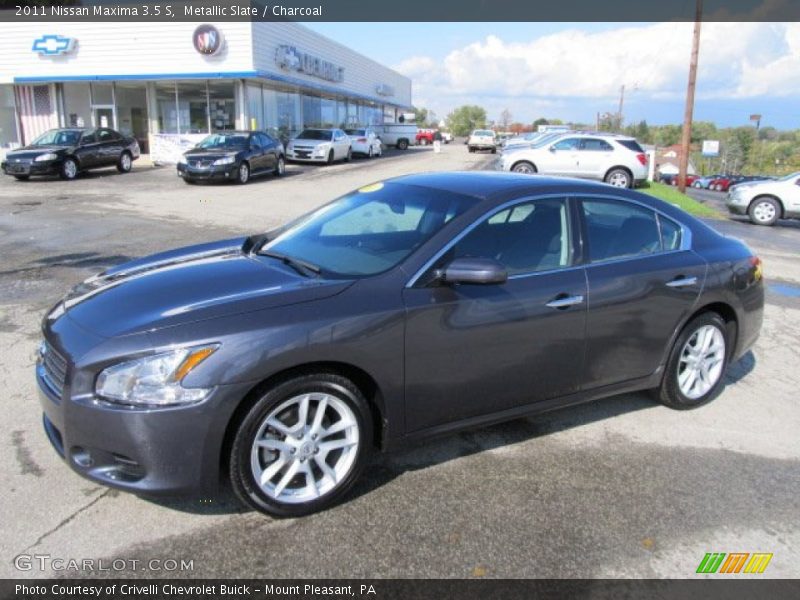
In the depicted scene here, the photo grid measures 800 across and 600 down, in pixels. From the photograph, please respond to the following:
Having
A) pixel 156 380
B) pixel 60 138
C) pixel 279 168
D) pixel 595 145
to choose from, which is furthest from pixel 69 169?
pixel 156 380

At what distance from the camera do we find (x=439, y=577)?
9.16ft

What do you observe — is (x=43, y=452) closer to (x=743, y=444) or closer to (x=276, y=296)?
(x=276, y=296)

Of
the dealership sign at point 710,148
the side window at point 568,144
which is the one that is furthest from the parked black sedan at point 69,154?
the dealership sign at point 710,148

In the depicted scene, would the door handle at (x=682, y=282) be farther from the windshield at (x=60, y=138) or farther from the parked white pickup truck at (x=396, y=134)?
the parked white pickup truck at (x=396, y=134)

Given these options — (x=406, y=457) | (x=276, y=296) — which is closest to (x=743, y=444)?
(x=406, y=457)

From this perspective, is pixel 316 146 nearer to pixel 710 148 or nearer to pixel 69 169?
pixel 69 169

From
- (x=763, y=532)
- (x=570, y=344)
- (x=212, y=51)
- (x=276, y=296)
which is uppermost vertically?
(x=212, y=51)

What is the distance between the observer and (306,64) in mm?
36062

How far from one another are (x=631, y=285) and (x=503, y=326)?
103 cm

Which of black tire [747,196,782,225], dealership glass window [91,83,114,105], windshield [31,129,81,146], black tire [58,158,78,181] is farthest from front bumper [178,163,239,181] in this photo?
dealership glass window [91,83,114,105]

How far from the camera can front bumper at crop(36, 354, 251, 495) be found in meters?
2.80

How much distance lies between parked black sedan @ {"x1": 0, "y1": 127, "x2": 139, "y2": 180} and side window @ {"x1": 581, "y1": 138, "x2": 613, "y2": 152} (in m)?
15.7

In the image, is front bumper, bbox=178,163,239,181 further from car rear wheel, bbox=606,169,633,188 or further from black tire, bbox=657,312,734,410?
black tire, bbox=657,312,734,410

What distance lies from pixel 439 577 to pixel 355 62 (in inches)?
1928
